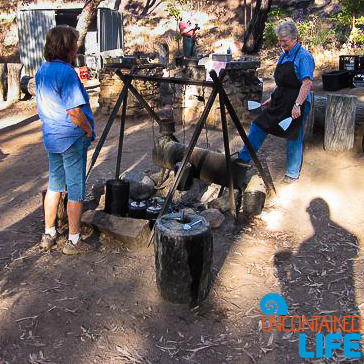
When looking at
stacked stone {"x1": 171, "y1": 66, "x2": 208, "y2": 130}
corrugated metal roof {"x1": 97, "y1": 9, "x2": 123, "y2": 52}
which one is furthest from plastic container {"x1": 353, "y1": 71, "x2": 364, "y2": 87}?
corrugated metal roof {"x1": 97, "y1": 9, "x2": 123, "y2": 52}

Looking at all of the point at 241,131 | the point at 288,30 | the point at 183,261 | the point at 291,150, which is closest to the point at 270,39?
the point at 291,150

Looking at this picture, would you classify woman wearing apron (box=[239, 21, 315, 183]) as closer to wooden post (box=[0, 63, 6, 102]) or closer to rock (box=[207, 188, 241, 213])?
rock (box=[207, 188, 241, 213])

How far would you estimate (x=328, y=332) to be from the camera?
2850mm

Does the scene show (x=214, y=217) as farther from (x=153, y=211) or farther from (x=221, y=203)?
(x=153, y=211)

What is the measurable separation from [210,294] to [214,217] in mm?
1113

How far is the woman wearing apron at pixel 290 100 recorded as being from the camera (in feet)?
15.4

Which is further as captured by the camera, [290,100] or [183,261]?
[290,100]

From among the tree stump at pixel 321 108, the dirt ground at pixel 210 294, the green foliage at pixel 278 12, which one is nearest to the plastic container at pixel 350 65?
the tree stump at pixel 321 108

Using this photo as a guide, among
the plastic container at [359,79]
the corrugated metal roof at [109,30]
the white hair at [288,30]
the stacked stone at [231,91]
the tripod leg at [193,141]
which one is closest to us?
the tripod leg at [193,141]

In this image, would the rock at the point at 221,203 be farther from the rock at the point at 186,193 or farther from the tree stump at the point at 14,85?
the tree stump at the point at 14,85

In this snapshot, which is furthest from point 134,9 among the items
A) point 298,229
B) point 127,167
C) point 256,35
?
point 298,229

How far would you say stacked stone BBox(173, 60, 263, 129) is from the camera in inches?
319

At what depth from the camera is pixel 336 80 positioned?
383 inches

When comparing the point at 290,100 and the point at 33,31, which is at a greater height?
the point at 33,31
